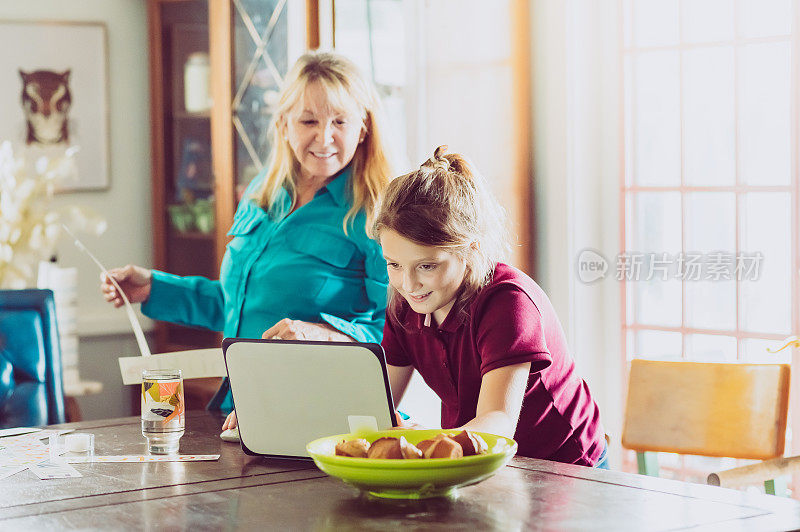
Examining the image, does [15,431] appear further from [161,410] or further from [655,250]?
[655,250]

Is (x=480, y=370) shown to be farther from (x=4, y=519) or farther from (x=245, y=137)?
(x=245, y=137)

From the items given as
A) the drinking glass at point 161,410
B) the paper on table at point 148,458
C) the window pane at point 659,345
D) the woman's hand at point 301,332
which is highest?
the woman's hand at point 301,332

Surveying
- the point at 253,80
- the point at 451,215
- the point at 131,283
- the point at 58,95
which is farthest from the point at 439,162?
the point at 58,95

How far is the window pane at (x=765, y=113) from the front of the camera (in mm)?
3139

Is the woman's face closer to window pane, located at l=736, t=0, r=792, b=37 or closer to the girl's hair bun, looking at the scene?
the girl's hair bun

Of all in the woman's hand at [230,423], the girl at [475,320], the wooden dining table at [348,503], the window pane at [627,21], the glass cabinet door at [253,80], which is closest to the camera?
the wooden dining table at [348,503]

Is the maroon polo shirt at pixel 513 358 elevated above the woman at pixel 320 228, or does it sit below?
below

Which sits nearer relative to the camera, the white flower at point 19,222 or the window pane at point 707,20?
the window pane at point 707,20

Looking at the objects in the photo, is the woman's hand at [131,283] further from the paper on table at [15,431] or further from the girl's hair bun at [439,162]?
the girl's hair bun at [439,162]

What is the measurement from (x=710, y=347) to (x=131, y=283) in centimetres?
195

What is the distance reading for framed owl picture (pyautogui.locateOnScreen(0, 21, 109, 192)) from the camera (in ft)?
13.3

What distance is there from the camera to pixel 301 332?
6.52 ft

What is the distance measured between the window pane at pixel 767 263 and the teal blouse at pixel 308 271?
1501mm

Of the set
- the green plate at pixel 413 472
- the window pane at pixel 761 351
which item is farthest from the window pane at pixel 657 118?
the green plate at pixel 413 472
